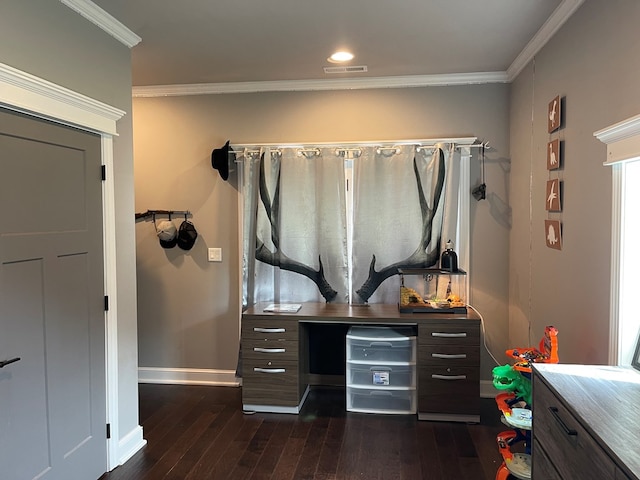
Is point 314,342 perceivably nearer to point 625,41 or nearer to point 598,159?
point 598,159

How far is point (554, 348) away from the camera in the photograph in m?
2.20

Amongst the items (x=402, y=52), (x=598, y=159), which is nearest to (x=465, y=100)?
(x=402, y=52)

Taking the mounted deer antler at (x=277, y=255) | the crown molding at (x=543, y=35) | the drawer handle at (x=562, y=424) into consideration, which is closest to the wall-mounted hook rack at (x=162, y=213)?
the mounted deer antler at (x=277, y=255)

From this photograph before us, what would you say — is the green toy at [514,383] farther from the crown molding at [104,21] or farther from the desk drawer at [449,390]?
the crown molding at [104,21]

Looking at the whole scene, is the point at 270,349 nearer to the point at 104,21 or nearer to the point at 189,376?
the point at 189,376

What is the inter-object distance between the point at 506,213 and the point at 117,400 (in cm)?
314

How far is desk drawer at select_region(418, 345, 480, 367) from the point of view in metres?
3.27

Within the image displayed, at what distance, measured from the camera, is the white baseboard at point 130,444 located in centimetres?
277

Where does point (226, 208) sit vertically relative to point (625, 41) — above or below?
below

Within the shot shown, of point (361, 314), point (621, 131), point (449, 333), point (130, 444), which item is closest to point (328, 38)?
point (621, 131)

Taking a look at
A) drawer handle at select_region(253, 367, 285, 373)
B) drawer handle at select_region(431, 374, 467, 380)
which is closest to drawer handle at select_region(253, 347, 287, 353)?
drawer handle at select_region(253, 367, 285, 373)

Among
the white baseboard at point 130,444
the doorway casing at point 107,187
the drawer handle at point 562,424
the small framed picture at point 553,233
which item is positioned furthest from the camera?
the white baseboard at point 130,444

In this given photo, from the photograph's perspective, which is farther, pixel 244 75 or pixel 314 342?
pixel 314 342

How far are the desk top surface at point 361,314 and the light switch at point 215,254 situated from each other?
61 cm
